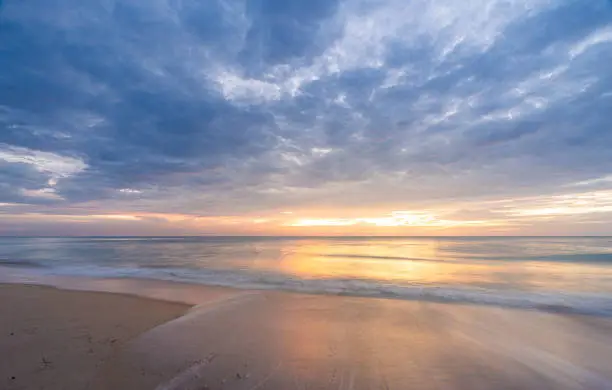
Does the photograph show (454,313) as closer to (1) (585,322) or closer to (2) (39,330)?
(1) (585,322)

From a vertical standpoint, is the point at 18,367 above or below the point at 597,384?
above

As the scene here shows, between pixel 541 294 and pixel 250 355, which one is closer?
pixel 250 355

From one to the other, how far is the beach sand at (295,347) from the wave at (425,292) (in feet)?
5.51

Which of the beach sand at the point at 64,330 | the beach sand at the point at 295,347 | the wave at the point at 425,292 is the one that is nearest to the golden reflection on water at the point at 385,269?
the wave at the point at 425,292

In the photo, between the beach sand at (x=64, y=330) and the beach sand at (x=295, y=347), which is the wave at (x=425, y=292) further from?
the beach sand at (x=64, y=330)

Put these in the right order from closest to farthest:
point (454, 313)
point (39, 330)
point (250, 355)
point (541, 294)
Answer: point (250, 355) < point (39, 330) < point (454, 313) < point (541, 294)

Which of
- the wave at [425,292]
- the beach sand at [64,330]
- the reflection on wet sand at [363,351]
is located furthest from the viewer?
the wave at [425,292]

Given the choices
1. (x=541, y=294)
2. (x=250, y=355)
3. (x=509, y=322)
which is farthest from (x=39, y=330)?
(x=541, y=294)

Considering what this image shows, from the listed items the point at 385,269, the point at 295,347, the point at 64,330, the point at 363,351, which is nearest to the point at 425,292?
the point at 363,351

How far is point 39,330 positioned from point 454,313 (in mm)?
11950

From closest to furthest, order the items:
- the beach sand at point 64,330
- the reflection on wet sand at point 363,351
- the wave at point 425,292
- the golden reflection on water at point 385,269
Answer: the beach sand at point 64,330 < the reflection on wet sand at point 363,351 < the wave at point 425,292 < the golden reflection on water at point 385,269

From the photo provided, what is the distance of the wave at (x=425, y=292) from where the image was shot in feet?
39.5

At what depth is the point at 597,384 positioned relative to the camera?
5.53 metres

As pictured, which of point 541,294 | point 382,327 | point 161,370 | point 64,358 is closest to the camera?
point 161,370
